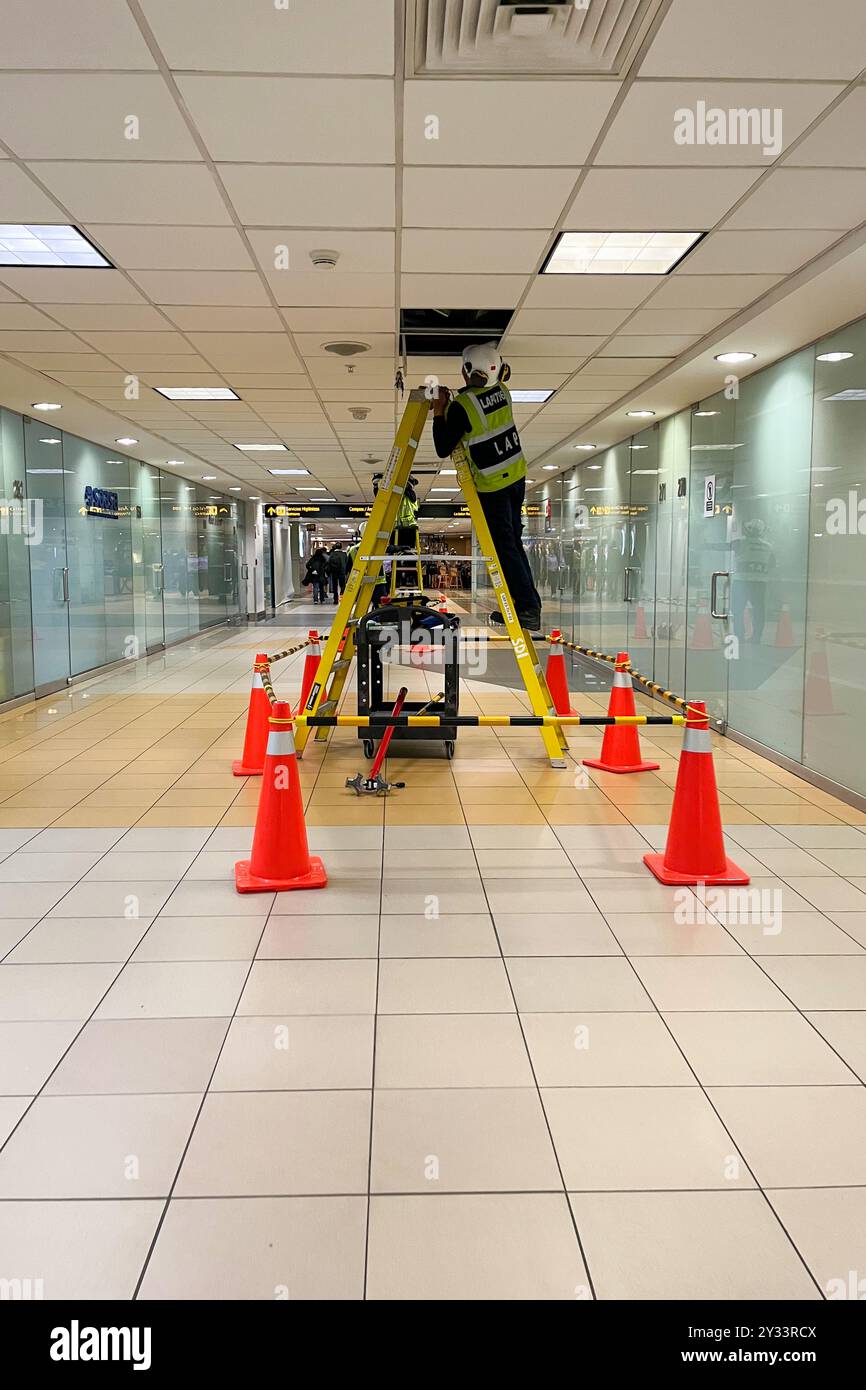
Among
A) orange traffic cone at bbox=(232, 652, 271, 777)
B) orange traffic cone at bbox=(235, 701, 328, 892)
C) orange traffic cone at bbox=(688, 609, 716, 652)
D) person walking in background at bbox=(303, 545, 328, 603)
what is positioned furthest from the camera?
person walking in background at bbox=(303, 545, 328, 603)

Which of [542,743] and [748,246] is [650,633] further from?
[748,246]

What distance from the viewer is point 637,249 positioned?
14.3 ft

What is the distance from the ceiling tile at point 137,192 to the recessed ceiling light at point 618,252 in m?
1.55

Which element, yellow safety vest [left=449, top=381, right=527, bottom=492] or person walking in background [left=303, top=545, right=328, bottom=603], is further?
person walking in background [left=303, top=545, right=328, bottom=603]

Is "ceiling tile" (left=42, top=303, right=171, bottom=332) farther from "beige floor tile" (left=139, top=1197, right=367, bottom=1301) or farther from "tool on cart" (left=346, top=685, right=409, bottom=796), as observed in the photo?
"beige floor tile" (left=139, top=1197, right=367, bottom=1301)

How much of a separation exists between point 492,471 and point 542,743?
207cm

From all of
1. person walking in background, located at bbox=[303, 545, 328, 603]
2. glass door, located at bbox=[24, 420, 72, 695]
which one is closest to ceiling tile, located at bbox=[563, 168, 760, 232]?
glass door, located at bbox=[24, 420, 72, 695]

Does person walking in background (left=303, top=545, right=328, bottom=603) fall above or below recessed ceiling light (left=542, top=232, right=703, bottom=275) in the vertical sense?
below

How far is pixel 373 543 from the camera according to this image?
613cm

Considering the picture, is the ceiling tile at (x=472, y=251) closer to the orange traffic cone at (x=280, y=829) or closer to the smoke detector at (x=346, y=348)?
the smoke detector at (x=346, y=348)

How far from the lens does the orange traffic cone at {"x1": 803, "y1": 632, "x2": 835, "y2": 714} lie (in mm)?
5391

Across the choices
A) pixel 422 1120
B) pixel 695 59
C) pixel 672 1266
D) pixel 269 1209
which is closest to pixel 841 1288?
pixel 672 1266

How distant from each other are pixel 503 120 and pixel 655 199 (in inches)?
36.2

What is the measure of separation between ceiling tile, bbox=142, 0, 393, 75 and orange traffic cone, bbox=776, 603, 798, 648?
13.6ft
